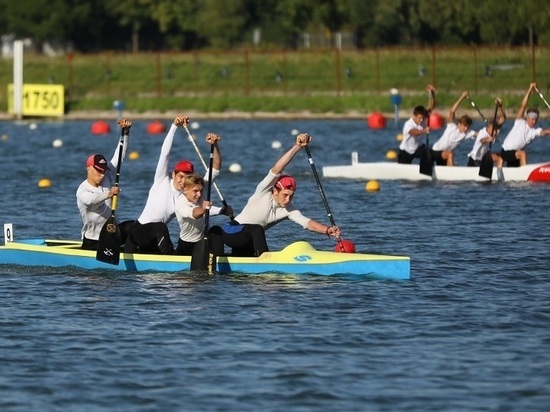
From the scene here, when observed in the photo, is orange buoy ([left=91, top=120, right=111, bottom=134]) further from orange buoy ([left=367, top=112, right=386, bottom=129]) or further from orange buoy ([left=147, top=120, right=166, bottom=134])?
orange buoy ([left=367, top=112, right=386, bottom=129])

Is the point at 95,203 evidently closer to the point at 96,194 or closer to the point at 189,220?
the point at 96,194

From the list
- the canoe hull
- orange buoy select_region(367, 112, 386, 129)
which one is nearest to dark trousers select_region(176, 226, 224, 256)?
the canoe hull

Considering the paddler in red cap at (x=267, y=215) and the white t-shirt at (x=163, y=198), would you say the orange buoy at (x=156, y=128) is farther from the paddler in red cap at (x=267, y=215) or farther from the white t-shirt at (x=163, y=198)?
the paddler in red cap at (x=267, y=215)

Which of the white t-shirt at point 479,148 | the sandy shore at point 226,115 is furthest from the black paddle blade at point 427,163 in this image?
the sandy shore at point 226,115

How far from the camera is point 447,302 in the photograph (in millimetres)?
15438

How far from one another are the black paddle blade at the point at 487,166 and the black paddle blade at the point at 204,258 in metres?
12.5

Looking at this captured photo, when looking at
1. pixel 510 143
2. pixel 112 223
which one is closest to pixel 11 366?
pixel 112 223

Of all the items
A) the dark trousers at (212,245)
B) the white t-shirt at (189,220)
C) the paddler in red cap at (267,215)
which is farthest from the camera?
the dark trousers at (212,245)

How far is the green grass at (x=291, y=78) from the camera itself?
5225 centimetres

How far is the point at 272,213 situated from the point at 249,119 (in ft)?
118

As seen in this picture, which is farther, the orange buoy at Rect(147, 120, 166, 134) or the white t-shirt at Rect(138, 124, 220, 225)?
the orange buoy at Rect(147, 120, 166, 134)

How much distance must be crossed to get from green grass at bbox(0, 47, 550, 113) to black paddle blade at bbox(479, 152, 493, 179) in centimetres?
1917

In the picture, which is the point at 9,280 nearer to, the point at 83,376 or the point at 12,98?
the point at 83,376

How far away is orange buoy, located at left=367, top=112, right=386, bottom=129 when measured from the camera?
46219mm
